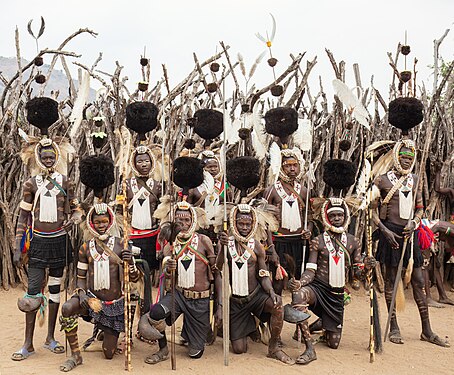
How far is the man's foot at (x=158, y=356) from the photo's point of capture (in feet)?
14.5

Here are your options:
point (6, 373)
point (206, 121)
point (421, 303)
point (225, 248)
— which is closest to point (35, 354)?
point (6, 373)

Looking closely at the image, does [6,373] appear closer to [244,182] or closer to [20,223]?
[20,223]

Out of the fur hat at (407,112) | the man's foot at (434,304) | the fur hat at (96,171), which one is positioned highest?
the fur hat at (407,112)

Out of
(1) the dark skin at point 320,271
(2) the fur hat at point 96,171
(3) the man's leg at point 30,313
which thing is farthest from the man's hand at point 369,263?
(3) the man's leg at point 30,313

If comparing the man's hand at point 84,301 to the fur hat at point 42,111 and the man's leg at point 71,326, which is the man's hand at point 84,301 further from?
the fur hat at point 42,111

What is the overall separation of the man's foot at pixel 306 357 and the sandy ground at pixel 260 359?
0.04 metres

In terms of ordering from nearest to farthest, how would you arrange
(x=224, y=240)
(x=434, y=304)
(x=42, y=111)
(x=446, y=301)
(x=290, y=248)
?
1. (x=224, y=240)
2. (x=42, y=111)
3. (x=290, y=248)
4. (x=434, y=304)
5. (x=446, y=301)

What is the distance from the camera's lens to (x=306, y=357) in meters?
4.49

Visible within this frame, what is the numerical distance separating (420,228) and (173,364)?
9.50ft

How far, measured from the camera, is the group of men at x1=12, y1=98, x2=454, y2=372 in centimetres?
445

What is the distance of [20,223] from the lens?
4.73 metres

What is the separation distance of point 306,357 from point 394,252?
4.65ft

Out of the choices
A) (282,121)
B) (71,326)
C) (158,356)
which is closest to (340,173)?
(282,121)

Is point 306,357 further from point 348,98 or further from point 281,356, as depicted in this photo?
point 348,98
